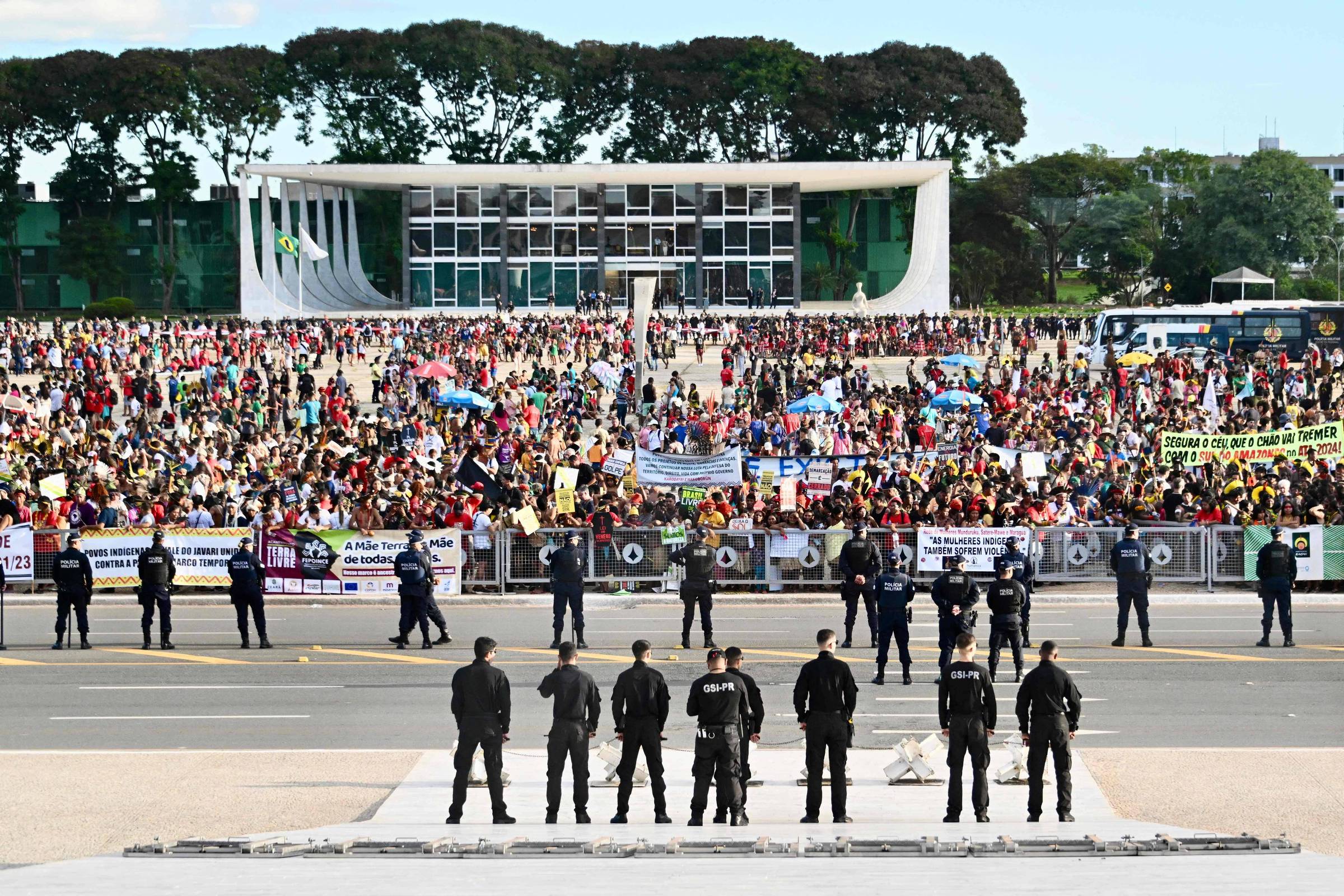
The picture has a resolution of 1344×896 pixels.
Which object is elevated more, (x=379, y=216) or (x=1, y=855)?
(x=379, y=216)

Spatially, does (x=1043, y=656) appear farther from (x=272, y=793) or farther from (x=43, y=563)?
(x=43, y=563)

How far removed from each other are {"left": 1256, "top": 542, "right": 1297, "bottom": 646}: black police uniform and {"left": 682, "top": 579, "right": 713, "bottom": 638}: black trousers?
21.9 feet

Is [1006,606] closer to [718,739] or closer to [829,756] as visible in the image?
[829,756]

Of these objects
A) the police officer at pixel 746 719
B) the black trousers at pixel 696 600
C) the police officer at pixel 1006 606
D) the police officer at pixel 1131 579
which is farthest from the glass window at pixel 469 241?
the police officer at pixel 746 719

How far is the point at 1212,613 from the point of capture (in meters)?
23.9

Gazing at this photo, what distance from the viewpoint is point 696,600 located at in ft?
67.8

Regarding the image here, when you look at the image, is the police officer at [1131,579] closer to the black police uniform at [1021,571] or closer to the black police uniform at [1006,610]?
the black police uniform at [1021,571]

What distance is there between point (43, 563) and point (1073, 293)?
96962 mm

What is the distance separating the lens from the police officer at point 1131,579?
20.4 m

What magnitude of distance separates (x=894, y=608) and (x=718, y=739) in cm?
621

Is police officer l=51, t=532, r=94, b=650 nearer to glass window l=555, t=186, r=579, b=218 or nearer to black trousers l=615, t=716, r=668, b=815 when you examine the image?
black trousers l=615, t=716, r=668, b=815

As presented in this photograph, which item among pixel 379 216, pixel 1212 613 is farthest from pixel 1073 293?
pixel 1212 613

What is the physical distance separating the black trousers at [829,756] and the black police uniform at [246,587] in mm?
10102

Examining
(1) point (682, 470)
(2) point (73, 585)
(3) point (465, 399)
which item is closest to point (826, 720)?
(2) point (73, 585)
